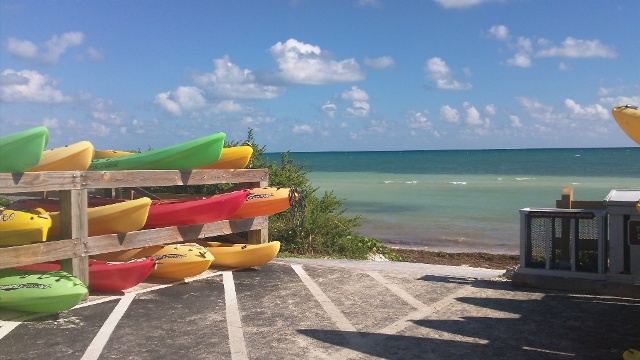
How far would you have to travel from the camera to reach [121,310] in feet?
21.8

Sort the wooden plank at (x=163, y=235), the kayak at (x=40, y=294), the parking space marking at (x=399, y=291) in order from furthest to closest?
the wooden plank at (x=163, y=235) < the parking space marking at (x=399, y=291) < the kayak at (x=40, y=294)

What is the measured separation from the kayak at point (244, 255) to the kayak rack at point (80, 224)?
1.36 feet

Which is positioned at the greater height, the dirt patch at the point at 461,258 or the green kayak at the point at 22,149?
the green kayak at the point at 22,149

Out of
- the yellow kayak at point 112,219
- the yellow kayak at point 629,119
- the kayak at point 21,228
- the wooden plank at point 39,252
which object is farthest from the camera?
the yellow kayak at point 112,219

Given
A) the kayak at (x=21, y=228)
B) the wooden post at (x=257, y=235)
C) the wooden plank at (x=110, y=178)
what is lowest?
the wooden post at (x=257, y=235)

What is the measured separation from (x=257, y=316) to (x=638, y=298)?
14.6 ft

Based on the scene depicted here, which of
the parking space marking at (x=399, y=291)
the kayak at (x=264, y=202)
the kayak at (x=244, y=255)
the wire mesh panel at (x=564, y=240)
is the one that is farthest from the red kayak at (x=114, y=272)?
the wire mesh panel at (x=564, y=240)

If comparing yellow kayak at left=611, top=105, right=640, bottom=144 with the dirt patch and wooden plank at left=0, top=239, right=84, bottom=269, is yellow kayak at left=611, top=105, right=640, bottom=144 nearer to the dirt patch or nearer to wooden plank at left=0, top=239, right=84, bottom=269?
wooden plank at left=0, top=239, right=84, bottom=269

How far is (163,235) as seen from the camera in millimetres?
7945

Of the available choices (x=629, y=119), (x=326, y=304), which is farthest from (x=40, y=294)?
(x=629, y=119)

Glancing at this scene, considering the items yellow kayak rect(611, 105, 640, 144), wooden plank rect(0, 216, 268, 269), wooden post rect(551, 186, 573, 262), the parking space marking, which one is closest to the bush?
wooden plank rect(0, 216, 268, 269)

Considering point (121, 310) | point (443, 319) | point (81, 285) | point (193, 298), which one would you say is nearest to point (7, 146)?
point (81, 285)

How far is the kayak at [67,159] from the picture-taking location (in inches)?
283

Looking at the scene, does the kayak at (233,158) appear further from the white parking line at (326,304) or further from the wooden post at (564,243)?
the wooden post at (564,243)
